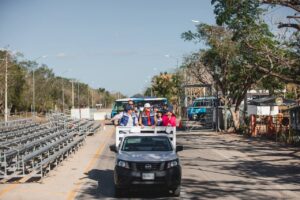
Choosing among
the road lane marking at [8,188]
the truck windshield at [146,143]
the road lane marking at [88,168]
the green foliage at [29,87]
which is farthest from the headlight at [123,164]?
the green foliage at [29,87]

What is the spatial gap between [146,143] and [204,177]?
2.97 metres

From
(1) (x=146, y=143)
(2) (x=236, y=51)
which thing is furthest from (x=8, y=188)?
(2) (x=236, y=51)

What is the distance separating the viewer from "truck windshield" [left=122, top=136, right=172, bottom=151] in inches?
531

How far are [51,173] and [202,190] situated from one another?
5.48 m

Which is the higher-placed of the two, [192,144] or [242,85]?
[242,85]

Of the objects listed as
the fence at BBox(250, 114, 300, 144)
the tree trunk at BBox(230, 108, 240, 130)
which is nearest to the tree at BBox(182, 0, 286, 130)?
the tree trunk at BBox(230, 108, 240, 130)

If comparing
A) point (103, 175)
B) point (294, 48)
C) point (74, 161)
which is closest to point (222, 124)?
point (294, 48)

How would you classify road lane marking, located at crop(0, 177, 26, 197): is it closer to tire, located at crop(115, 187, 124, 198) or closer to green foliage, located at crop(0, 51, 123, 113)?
tire, located at crop(115, 187, 124, 198)

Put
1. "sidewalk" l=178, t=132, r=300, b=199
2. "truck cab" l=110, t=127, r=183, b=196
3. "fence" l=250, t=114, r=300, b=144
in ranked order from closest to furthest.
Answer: "truck cab" l=110, t=127, r=183, b=196, "sidewalk" l=178, t=132, r=300, b=199, "fence" l=250, t=114, r=300, b=144

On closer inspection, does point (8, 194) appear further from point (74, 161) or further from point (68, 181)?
point (74, 161)

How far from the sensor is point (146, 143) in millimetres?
13703

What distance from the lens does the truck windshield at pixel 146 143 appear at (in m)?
13.5

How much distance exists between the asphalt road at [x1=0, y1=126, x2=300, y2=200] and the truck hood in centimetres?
89

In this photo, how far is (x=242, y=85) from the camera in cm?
3772
